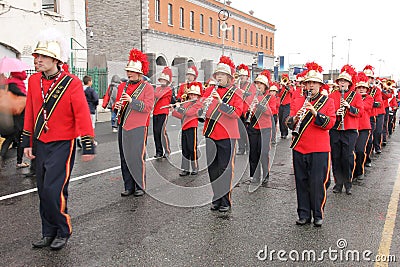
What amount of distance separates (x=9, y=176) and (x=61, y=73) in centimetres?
407

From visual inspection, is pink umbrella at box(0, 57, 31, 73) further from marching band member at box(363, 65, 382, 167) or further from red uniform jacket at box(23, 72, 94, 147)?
marching band member at box(363, 65, 382, 167)

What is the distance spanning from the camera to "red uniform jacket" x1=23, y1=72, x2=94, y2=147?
169 inches

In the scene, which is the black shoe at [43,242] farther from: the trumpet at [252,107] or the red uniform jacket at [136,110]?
the trumpet at [252,107]

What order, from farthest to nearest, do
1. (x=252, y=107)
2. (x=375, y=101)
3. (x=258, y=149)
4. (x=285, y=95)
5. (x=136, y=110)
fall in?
(x=285, y=95) < (x=375, y=101) < (x=258, y=149) < (x=252, y=107) < (x=136, y=110)

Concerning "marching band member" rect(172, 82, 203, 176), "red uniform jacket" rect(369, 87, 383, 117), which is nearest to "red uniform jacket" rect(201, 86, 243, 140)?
"marching band member" rect(172, 82, 203, 176)

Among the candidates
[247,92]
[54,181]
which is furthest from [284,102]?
[54,181]

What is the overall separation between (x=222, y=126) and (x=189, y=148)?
2.57 meters

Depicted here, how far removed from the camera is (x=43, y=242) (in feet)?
14.4

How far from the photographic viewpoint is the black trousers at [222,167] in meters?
5.61

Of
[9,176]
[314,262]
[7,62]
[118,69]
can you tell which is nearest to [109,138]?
[9,176]

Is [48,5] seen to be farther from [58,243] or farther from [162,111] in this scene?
[58,243]

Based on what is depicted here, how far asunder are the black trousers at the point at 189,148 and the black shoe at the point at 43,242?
12.7 ft

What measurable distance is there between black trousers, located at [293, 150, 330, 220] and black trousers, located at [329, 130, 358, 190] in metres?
1.73

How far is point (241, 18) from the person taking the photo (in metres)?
47.1
